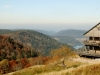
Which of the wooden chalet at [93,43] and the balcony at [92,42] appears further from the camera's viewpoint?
the wooden chalet at [93,43]

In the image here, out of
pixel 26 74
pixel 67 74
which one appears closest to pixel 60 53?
pixel 26 74

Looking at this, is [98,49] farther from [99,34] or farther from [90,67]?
[90,67]

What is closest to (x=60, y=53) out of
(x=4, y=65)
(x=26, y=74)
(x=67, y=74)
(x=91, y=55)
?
(x=4, y=65)

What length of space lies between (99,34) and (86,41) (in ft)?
15.2

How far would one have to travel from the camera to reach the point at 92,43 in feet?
222

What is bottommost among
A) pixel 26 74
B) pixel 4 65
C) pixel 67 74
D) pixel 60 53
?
pixel 4 65

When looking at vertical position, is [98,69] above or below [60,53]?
above

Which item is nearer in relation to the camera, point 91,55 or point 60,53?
point 91,55

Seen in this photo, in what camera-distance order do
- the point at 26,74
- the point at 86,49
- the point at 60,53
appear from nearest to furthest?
1. the point at 26,74
2. the point at 86,49
3. the point at 60,53

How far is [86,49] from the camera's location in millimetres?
71000

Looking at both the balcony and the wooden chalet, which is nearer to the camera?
the balcony

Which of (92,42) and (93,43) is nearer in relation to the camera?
(93,43)

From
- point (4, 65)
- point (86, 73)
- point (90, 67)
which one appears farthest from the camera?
point (4, 65)

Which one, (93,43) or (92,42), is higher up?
(92,42)
